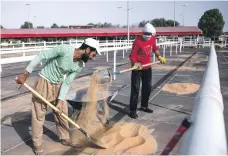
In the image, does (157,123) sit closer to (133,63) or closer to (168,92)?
(133,63)

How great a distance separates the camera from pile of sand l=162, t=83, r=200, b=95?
738cm

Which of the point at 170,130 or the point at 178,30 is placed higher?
the point at 178,30

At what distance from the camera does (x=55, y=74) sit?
12.0ft

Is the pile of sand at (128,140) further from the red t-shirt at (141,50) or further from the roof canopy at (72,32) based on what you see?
the roof canopy at (72,32)

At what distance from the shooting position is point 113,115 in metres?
5.22

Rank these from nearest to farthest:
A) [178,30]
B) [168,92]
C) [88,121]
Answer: [88,121] → [168,92] → [178,30]

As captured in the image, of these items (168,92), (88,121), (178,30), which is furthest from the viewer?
(178,30)

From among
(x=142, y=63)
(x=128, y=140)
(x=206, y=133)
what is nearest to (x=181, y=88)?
(x=142, y=63)

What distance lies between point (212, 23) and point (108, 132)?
241 ft

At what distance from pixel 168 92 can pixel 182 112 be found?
73.3 inches

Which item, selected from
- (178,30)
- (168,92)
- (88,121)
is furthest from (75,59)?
(178,30)

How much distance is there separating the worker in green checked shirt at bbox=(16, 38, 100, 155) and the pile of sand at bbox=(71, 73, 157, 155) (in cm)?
47

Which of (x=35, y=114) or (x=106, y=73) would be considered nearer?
(x=35, y=114)

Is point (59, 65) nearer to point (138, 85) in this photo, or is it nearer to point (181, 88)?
point (138, 85)
